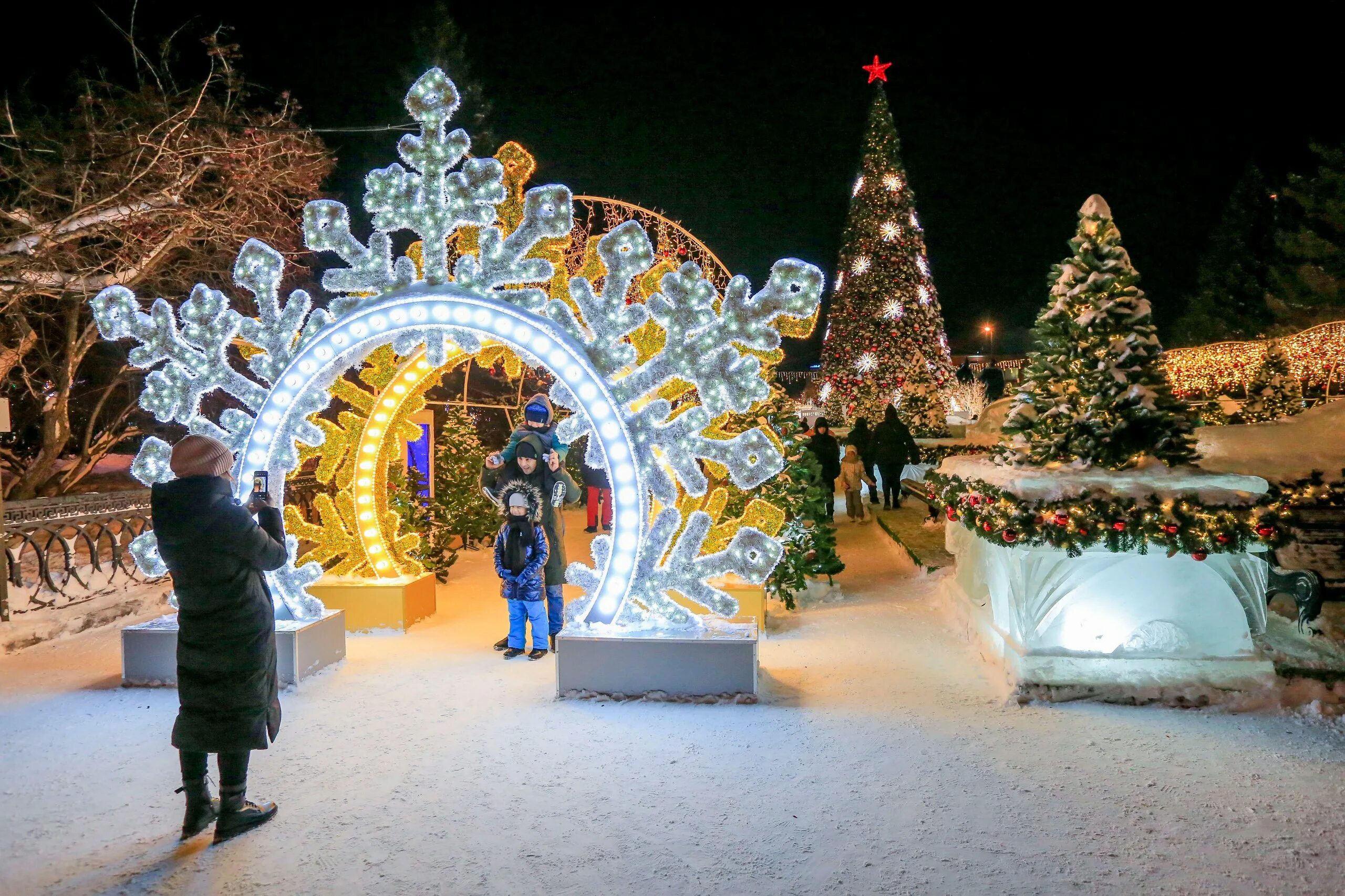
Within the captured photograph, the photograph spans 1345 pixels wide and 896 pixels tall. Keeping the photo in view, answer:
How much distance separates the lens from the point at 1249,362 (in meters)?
15.1

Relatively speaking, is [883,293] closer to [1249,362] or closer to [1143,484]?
[1249,362]

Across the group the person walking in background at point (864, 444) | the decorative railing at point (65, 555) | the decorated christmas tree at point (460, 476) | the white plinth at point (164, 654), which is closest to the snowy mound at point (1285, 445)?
the person walking in background at point (864, 444)

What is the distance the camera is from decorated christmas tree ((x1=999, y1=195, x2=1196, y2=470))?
18.4ft

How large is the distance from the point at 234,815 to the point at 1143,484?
5147 mm

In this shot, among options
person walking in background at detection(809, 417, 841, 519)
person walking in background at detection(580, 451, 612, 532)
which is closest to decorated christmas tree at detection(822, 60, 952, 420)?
person walking in background at detection(809, 417, 841, 519)

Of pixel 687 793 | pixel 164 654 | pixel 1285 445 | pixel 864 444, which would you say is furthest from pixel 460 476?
pixel 1285 445

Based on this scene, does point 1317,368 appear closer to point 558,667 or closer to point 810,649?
point 810,649

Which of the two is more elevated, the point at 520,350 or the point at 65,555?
the point at 520,350

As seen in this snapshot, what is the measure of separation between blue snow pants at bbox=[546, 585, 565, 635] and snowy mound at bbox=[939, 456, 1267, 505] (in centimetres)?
323

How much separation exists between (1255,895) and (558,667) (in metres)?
3.60

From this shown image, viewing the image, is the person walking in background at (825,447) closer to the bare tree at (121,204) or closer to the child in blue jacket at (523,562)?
the child in blue jacket at (523,562)

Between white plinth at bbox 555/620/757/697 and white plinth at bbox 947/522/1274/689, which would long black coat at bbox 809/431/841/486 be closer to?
white plinth at bbox 947/522/1274/689

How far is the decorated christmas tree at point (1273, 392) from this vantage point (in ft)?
39.3

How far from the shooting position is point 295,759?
14.6 feet
